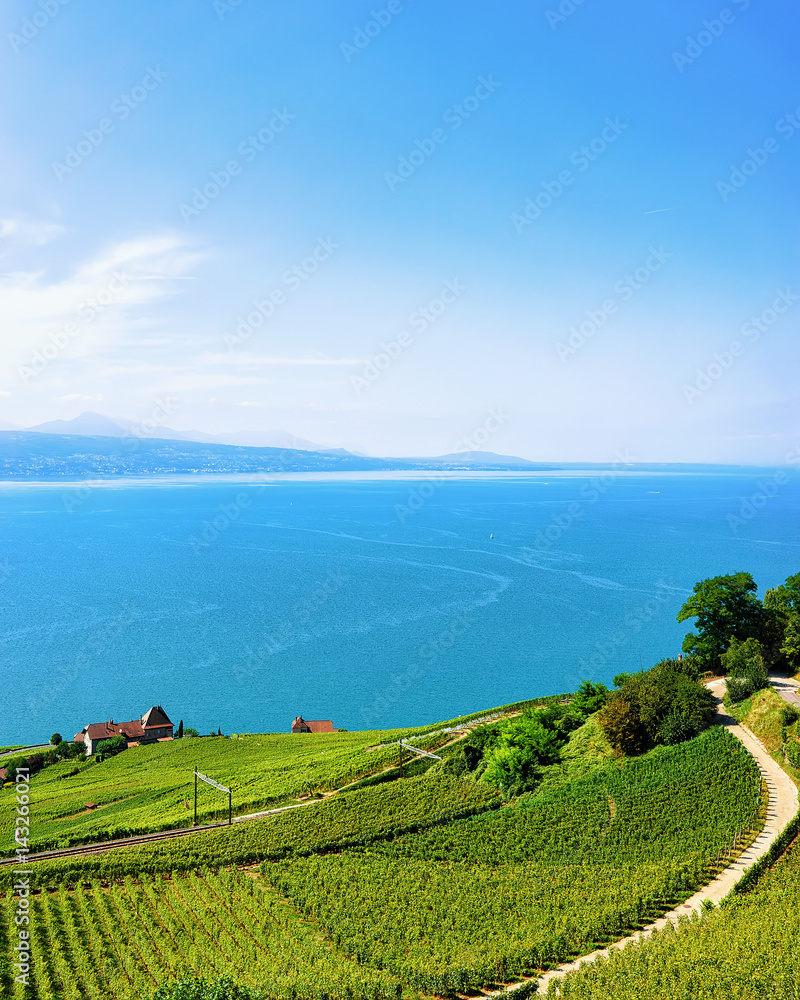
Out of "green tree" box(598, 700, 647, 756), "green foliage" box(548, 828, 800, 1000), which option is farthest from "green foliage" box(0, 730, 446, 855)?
"green foliage" box(548, 828, 800, 1000)

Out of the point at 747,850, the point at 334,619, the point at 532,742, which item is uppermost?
the point at 747,850

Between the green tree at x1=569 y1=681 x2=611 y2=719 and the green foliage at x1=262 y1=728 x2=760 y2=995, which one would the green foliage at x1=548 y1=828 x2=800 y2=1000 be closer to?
the green foliage at x1=262 y1=728 x2=760 y2=995

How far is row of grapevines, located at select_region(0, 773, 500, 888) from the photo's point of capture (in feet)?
98.6

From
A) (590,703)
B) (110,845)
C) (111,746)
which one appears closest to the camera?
(110,845)

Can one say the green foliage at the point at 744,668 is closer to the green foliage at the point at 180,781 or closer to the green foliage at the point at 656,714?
the green foliage at the point at 656,714

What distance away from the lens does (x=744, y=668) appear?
39.1m

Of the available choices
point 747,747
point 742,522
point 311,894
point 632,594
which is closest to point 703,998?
point 311,894

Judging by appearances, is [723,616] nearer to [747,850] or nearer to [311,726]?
[747,850]

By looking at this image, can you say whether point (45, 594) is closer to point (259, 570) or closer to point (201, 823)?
point (259, 570)

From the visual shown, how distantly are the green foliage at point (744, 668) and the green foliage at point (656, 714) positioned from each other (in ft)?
6.58

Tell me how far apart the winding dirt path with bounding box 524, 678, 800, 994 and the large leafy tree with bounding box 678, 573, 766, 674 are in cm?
1194

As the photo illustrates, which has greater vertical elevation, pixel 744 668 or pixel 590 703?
pixel 744 668

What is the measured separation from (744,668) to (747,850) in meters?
17.7

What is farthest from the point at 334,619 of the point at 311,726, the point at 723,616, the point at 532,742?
the point at 532,742
